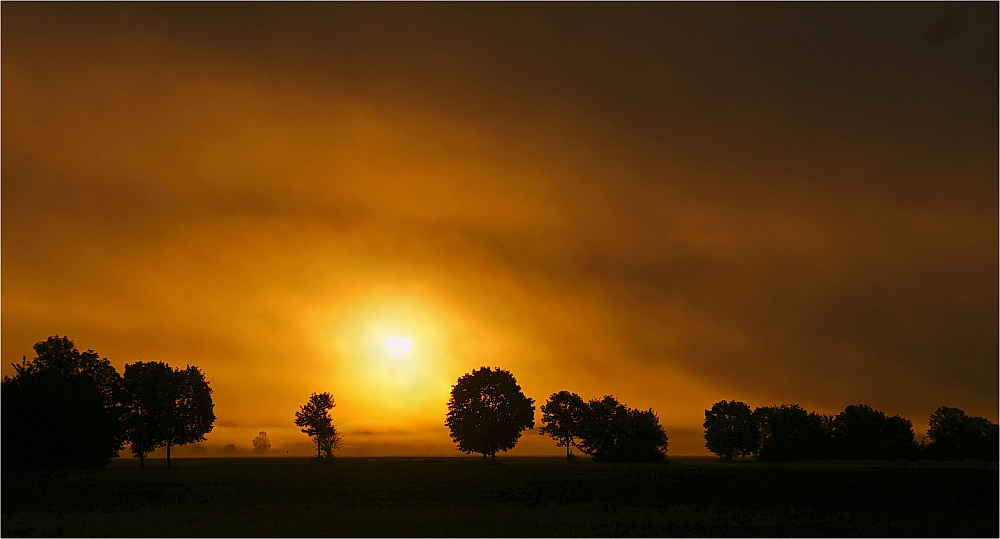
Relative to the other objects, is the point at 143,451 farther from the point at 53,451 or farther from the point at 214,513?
the point at 214,513

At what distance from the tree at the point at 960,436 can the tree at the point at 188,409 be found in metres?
133

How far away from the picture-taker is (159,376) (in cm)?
11206

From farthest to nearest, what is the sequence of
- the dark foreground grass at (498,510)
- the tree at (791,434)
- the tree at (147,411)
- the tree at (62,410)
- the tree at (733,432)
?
the tree at (733,432) < the tree at (791,434) < the tree at (147,411) < the tree at (62,410) < the dark foreground grass at (498,510)

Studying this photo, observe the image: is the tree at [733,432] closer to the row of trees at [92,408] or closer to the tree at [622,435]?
the tree at [622,435]

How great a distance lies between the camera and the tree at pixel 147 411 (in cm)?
10900

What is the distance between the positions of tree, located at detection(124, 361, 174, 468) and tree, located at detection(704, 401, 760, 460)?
113688 mm

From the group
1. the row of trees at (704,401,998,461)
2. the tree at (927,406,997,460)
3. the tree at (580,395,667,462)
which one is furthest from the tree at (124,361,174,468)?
the tree at (927,406,997,460)

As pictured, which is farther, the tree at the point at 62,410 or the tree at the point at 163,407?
the tree at the point at 163,407

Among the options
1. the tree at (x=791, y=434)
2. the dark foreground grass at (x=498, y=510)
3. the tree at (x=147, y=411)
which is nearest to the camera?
the dark foreground grass at (x=498, y=510)

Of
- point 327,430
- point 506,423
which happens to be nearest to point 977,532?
point 506,423

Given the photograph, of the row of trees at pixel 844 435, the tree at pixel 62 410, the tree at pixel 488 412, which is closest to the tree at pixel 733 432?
the row of trees at pixel 844 435

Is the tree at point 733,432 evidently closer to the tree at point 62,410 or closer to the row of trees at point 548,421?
the row of trees at point 548,421

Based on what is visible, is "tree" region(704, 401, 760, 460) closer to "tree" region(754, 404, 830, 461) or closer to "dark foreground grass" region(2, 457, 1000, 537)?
"tree" region(754, 404, 830, 461)

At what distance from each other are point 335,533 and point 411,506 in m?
11.1
